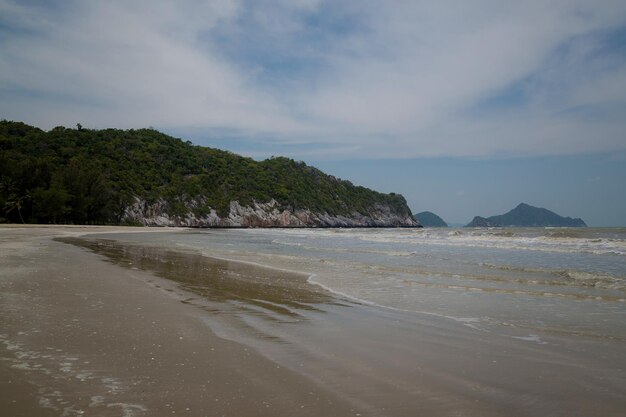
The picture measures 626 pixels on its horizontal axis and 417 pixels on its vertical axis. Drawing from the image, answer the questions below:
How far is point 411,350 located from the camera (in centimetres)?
550

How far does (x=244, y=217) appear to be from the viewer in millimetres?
123688

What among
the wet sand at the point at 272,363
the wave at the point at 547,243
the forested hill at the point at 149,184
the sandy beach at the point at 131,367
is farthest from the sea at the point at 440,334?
the forested hill at the point at 149,184

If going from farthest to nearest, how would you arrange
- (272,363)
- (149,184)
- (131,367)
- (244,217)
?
(244,217) < (149,184) < (272,363) < (131,367)

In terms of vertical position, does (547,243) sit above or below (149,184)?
below

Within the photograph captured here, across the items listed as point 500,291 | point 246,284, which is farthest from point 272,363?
point 500,291

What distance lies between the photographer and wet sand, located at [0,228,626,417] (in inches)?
143

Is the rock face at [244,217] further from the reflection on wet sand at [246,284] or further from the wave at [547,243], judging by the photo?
the reflection on wet sand at [246,284]

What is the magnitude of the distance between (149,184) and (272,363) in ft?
348

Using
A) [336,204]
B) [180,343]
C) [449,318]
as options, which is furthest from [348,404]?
[336,204]

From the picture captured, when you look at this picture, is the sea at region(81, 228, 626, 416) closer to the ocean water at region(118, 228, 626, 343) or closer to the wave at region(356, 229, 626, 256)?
the ocean water at region(118, 228, 626, 343)

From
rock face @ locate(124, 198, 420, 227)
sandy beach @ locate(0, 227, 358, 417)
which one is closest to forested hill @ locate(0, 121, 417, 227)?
rock face @ locate(124, 198, 420, 227)

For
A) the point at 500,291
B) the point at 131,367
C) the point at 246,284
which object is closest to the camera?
the point at 131,367

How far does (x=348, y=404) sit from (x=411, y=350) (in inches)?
81.6

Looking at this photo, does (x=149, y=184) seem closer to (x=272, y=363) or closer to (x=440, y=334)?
(x=440, y=334)
